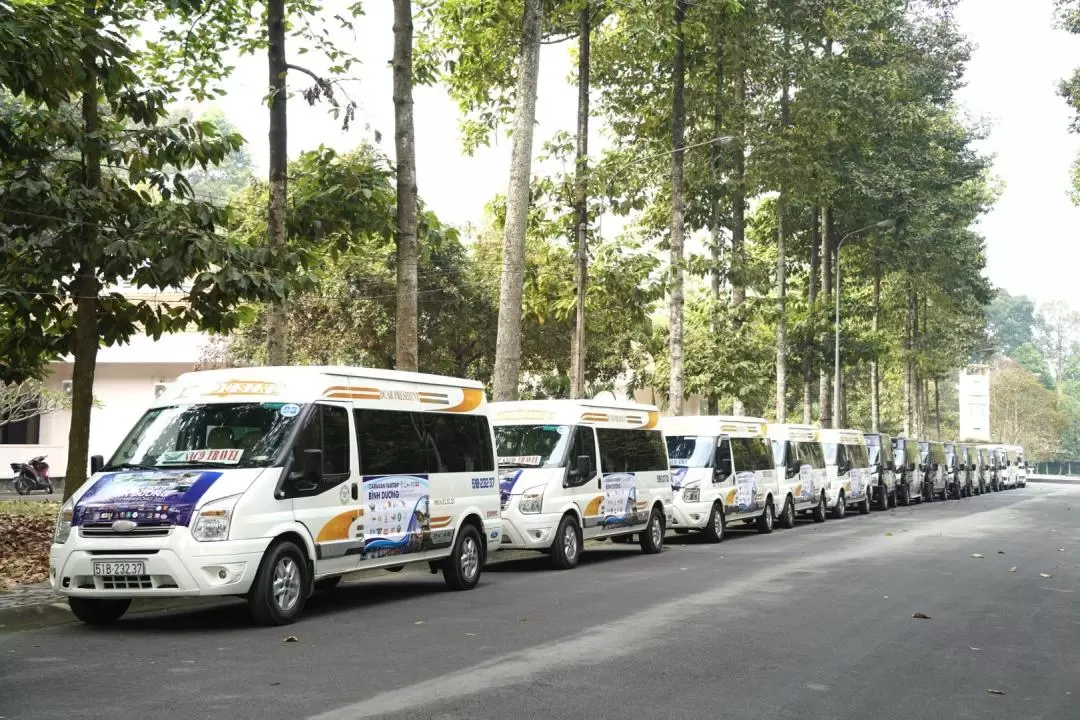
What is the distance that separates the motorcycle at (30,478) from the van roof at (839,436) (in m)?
20.9

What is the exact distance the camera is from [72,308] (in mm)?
17484

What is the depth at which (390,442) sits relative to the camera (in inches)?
504

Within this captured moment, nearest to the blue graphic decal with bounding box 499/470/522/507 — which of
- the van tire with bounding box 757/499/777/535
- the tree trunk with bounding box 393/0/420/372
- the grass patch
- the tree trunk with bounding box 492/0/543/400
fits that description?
the tree trunk with bounding box 393/0/420/372

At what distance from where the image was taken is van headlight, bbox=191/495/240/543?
10.2 meters

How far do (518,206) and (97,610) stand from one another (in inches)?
463

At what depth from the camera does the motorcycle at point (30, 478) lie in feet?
107

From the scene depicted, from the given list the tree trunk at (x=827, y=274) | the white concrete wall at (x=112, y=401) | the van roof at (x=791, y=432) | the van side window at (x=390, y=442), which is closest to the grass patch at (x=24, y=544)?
the van side window at (x=390, y=442)

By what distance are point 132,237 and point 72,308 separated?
3277mm

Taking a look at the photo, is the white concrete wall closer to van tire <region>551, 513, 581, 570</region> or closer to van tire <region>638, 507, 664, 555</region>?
van tire <region>638, 507, 664, 555</region>

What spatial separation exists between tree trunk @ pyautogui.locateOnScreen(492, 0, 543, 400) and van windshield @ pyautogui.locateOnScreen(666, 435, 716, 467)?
4061 millimetres

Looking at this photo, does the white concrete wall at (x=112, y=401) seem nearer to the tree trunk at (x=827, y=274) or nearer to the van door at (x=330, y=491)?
the tree trunk at (x=827, y=274)

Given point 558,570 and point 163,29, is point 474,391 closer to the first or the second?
point 558,570

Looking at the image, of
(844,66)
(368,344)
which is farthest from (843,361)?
(368,344)

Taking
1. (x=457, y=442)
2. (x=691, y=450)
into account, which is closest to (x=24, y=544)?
(x=457, y=442)
